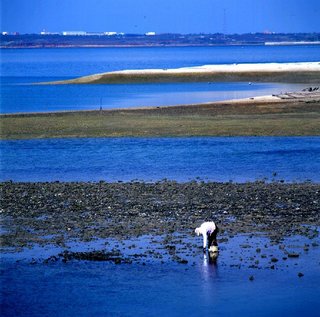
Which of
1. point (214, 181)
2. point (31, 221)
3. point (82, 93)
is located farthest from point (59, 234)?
point (82, 93)

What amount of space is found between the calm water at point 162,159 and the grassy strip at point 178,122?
5.53ft

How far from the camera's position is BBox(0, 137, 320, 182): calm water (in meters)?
29.8

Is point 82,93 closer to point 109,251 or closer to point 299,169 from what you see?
point 299,169

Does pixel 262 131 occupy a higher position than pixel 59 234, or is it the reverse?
pixel 262 131

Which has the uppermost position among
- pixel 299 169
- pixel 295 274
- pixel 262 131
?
pixel 262 131

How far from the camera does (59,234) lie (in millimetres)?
21547

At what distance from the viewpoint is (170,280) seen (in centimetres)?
1800

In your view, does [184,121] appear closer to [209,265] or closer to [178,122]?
[178,122]

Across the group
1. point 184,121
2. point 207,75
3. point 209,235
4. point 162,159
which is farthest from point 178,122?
point 207,75

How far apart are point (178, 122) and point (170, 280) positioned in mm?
26586

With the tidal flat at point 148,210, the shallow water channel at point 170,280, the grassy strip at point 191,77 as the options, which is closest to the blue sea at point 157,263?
the shallow water channel at point 170,280

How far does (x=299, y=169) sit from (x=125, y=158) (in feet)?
20.9

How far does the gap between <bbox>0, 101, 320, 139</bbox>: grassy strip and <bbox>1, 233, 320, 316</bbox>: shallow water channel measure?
788 inches

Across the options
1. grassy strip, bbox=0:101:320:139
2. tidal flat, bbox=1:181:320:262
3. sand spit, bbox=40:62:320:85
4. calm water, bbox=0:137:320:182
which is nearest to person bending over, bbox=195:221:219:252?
tidal flat, bbox=1:181:320:262
